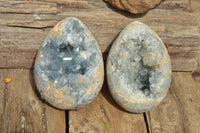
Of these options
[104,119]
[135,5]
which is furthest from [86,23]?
[104,119]

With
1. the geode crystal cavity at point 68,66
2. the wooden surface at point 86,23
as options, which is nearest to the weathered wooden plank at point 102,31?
the wooden surface at point 86,23

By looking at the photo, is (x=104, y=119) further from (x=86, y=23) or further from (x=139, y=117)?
(x=86, y=23)

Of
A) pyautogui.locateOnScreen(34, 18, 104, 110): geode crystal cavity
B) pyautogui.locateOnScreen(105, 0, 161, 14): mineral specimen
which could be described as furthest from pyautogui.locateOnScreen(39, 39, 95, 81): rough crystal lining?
pyautogui.locateOnScreen(105, 0, 161, 14): mineral specimen

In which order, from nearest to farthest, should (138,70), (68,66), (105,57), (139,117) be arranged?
1. (68,66)
2. (138,70)
3. (139,117)
4. (105,57)

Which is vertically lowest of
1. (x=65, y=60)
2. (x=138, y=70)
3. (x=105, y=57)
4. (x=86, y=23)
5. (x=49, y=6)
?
(x=105, y=57)

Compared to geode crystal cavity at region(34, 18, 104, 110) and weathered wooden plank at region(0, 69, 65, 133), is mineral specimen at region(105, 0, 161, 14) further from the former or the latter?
weathered wooden plank at region(0, 69, 65, 133)

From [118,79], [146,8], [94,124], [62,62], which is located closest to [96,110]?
[94,124]

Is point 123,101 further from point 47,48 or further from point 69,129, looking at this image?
point 47,48
